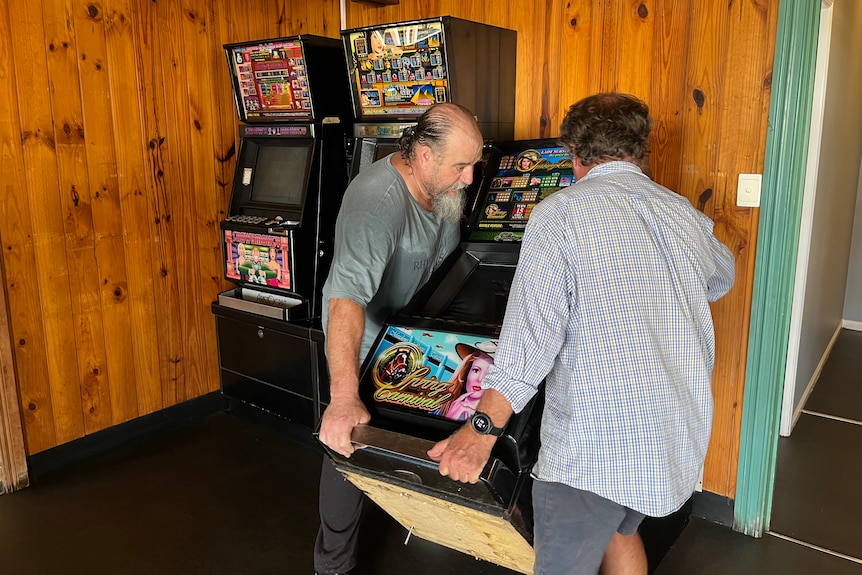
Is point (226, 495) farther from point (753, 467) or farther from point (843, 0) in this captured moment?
point (843, 0)

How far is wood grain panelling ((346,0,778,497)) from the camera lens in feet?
8.01

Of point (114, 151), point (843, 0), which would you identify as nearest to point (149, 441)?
point (114, 151)

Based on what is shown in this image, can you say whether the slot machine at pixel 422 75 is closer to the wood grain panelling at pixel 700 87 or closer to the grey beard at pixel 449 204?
the wood grain panelling at pixel 700 87

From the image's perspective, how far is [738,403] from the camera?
8.65ft

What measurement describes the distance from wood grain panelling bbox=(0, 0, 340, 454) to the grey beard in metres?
1.84

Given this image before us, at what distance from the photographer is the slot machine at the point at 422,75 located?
8.73 ft

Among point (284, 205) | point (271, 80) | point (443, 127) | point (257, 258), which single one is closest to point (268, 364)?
point (257, 258)

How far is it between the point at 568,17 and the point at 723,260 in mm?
1542

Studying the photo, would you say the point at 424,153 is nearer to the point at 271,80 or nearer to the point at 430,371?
the point at 430,371

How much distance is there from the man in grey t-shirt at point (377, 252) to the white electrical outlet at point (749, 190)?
103 centimetres

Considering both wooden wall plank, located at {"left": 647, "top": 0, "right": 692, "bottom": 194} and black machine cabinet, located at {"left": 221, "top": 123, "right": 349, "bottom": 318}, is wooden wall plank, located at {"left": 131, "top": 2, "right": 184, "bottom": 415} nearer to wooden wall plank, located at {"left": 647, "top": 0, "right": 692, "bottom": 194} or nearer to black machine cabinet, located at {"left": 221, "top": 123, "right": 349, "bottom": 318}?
black machine cabinet, located at {"left": 221, "top": 123, "right": 349, "bottom": 318}

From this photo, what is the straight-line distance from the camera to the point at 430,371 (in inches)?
72.5

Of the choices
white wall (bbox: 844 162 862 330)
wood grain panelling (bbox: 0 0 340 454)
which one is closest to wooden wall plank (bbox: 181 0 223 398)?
wood grain panelling (bbox: 0 0 340 454)

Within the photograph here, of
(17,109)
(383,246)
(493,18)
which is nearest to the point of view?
(383,246)
